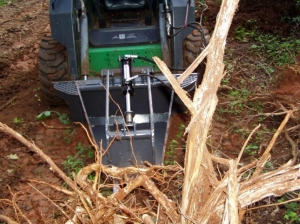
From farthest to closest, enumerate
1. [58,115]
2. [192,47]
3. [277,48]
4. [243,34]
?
[243,34], [277,48], [58,115], [192,47]

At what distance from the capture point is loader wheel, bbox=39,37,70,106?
17.2 feet

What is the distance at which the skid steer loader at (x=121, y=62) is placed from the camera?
4.48 m

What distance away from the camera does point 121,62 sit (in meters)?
4.69

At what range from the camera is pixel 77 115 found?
5.00m

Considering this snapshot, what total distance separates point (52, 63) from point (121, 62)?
905 millimetres

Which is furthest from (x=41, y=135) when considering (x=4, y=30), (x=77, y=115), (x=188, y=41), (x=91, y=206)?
(x=4, y=30)

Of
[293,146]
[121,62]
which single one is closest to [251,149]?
[293,146]

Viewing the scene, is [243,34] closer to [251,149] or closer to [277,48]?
[277,48]

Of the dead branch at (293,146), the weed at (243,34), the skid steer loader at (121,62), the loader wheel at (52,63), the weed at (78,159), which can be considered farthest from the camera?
the weed at (243,34)

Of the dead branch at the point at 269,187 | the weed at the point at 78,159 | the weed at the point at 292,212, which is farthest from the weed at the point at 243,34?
the dead branch at the point at 269,187

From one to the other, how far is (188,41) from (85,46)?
103 cm

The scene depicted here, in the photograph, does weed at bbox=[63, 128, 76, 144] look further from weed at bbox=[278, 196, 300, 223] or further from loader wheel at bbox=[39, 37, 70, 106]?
weed at bbox=[278, 196, 300, 223]

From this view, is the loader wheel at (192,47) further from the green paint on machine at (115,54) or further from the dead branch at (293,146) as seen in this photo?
the dead branch at (293,146)

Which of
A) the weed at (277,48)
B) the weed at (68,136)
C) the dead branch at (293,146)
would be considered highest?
the weed at (277,48)
